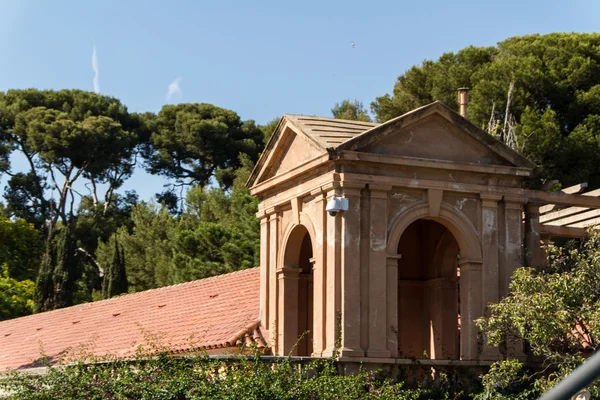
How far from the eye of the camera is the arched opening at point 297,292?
1566 centimetres

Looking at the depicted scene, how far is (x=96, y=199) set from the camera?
52375 mm

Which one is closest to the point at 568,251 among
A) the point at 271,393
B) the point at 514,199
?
the point at 514,199

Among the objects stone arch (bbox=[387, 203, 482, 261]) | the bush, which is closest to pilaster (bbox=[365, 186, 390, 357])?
stone arch (bbox=[387, 203, 482, 261])

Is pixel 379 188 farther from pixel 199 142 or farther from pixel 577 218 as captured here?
pixel 199 142

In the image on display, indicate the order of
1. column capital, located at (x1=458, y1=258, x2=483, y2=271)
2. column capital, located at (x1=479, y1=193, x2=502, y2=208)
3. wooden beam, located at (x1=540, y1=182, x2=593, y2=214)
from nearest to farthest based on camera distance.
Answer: column capital, located at (x1=458, y1=258, x2=483, y2=271) → column capital, located at (x1=479, y1=193, x2=502, y2=208) → wooden beam, located at (x1=540, y1=182, x2=593, y2=214)

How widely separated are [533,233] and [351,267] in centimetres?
309

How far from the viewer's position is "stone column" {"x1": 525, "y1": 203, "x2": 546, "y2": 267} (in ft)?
49.4

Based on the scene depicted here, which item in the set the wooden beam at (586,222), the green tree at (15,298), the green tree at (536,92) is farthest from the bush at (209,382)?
the green tree at (15,298)

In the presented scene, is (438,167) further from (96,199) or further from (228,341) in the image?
(96,199)

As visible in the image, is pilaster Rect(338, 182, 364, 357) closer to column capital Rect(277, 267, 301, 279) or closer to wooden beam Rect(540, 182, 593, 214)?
column capital Rect(277, 267, 301, 279)

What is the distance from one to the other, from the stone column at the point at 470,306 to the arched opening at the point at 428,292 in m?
1.75

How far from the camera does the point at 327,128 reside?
14.9m

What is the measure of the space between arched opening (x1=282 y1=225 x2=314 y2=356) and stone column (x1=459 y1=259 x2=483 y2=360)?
2.39 meters

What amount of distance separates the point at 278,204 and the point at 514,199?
3.56 metres
